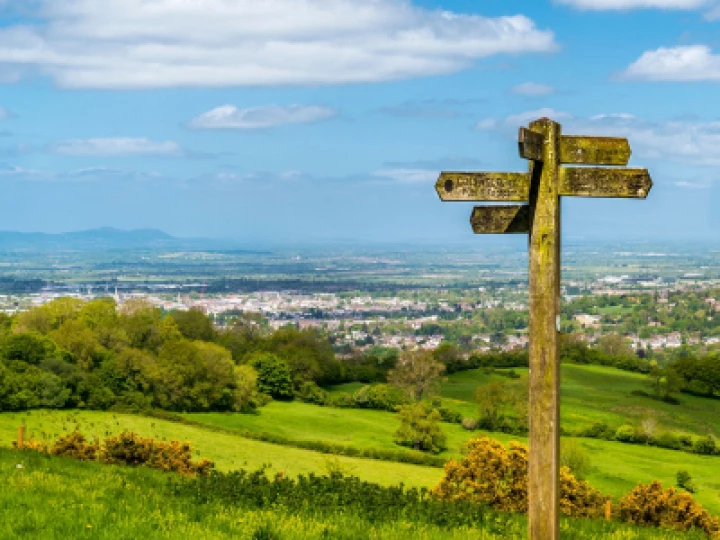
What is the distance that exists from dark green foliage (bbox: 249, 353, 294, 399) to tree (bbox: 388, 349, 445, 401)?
8419mm

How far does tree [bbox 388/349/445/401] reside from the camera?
67.9m

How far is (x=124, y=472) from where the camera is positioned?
12430 millimetres

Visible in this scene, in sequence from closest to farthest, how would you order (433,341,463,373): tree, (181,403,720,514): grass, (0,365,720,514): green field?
1. (0,365,720,514): green field
2. (181,403,720,514): grass
3. (433,341,463,373): tree

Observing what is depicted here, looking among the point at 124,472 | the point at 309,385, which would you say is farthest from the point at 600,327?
the point at 124,472

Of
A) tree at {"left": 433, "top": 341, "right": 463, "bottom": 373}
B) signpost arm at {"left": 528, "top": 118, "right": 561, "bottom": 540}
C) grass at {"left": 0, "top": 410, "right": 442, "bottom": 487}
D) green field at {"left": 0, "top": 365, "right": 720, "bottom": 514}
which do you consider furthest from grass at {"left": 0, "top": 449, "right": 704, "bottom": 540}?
tree at {"left": 433, "top": 341, "right": 463, "bottom": 373}

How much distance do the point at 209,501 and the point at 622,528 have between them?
16.4ft

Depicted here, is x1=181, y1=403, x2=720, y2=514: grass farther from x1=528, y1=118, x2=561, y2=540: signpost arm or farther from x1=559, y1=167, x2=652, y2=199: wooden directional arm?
x1=559, y1=167, x2=652, y2=199: wooden directional arm

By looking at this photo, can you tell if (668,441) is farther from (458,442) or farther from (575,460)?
(575,460)

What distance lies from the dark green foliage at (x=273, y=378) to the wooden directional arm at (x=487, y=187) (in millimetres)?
62245

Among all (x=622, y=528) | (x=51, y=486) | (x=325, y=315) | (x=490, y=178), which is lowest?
(x=325, y=315)

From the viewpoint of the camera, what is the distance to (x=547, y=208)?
653 cm

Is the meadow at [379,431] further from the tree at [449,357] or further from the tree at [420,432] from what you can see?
the tree at [449,357]

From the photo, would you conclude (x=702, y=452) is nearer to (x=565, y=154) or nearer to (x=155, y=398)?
(x=155, y=398)

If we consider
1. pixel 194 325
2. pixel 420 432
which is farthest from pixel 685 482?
pixel 194 325
